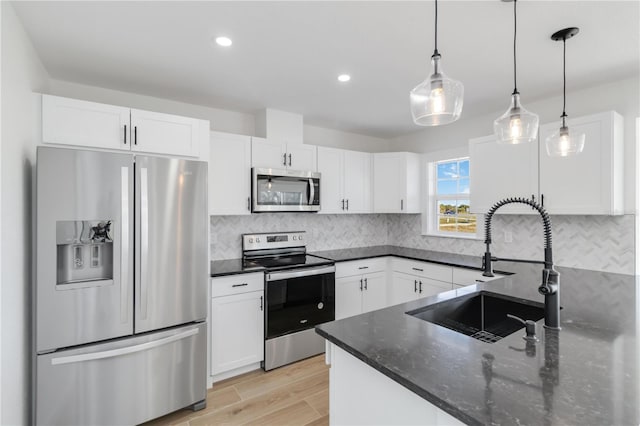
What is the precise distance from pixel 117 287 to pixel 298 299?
4.96ft

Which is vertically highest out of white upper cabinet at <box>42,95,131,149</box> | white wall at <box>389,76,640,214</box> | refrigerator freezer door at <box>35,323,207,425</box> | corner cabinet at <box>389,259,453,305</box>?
white wall at <box>389,76,640,214</box>

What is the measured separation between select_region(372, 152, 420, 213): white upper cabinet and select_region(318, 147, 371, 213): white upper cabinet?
0.37 ft

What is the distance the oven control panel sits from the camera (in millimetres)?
3332

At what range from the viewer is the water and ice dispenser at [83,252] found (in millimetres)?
1861

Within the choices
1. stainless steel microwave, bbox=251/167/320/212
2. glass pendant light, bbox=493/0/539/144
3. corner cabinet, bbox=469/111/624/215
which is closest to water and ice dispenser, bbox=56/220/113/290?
stainless steel microwave, bbox=251/167/320/212

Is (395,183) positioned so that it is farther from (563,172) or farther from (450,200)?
(563,172)

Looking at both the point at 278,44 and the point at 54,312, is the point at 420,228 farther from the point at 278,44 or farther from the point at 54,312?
the point at 54,312

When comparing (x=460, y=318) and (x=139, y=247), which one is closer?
(x=460, y=318)

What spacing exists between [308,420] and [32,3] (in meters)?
2.89

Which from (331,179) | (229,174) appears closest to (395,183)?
(331,179)

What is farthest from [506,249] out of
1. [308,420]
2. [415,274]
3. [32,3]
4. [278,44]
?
[32,3]

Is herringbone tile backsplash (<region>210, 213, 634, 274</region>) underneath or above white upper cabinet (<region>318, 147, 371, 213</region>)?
underneath

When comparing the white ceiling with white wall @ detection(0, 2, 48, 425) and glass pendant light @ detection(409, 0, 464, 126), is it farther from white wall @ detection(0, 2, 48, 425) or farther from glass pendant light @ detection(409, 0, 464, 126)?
glass pendant light @ detection(409, 0, 464, 126)

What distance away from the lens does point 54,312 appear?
71.5 inches
